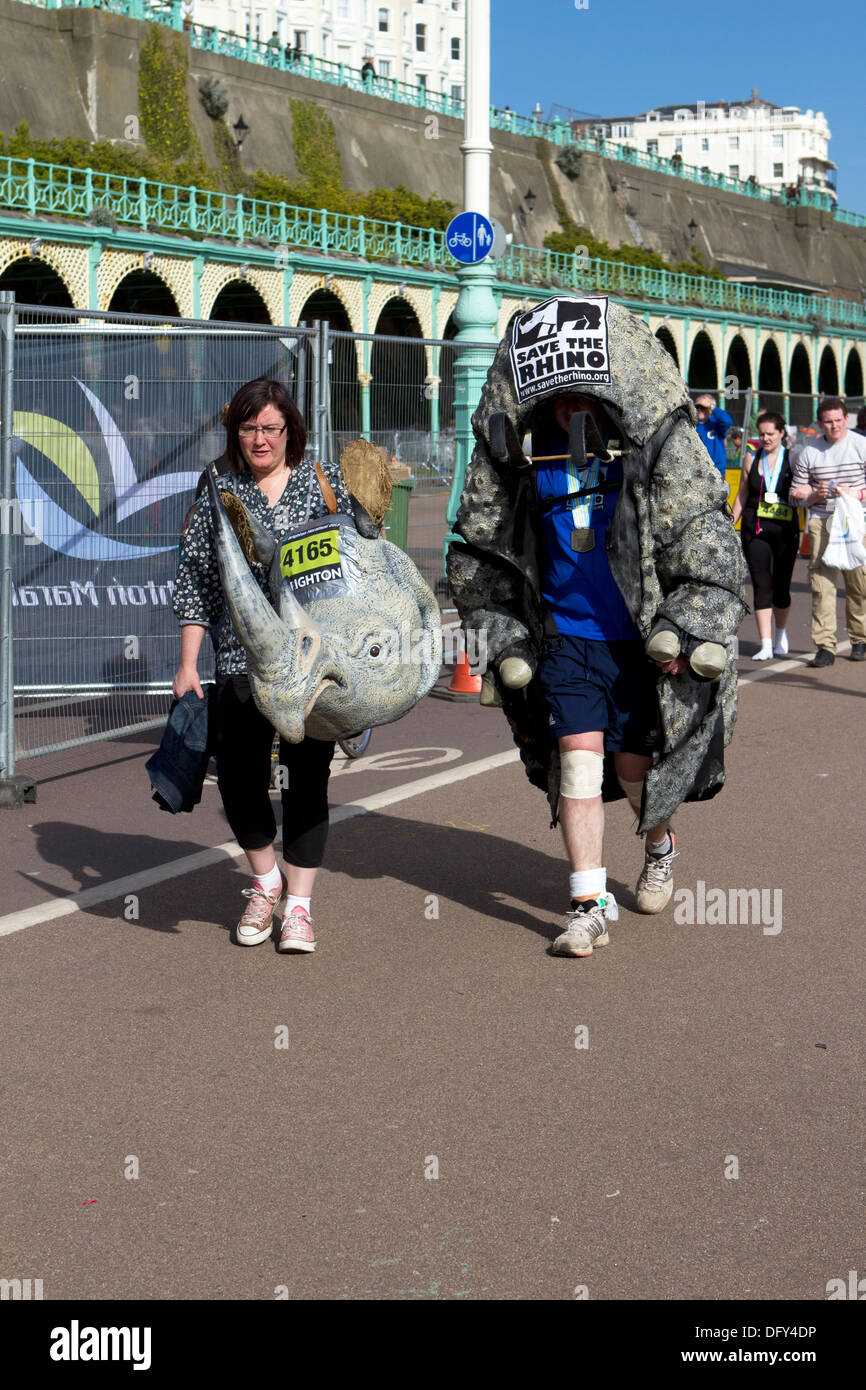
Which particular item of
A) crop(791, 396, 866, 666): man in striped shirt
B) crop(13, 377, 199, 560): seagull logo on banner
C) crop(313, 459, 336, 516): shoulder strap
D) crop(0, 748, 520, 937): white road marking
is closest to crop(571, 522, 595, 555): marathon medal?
crop(313, 459, 336, 516): shoulder strap

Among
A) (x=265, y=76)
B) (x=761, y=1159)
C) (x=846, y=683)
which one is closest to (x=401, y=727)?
(x=846, y=683)

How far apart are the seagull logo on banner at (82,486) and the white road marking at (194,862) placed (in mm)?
1997

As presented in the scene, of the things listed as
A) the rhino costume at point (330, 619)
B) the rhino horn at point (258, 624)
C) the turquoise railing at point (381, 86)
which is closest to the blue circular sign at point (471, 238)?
the rhino costume at point (330, 619)

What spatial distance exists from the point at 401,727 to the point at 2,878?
12.9 ft

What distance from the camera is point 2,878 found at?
21.1ft

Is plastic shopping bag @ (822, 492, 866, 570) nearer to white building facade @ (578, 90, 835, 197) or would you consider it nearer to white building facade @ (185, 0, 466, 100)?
white building facade @ (185, 0, 466, 100)

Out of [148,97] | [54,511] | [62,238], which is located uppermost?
[148,97]

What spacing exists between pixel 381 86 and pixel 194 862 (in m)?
69.7

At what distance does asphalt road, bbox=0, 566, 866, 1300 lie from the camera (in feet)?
11.3

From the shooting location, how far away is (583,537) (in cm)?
527

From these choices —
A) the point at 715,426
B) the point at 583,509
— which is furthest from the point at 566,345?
the point at 715,426

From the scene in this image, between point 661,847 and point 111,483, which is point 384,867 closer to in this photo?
point 661,847

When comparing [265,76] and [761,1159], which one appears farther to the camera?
[265,76]
